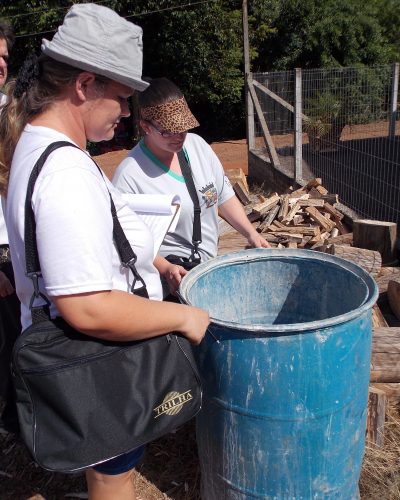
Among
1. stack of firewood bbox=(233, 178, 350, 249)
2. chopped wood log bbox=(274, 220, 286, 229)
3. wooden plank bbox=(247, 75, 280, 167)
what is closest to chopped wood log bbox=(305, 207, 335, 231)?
stack of firewood bbox=(233, 178, 350, 249)

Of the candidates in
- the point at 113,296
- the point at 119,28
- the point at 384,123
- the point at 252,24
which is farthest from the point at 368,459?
the point at 252,24

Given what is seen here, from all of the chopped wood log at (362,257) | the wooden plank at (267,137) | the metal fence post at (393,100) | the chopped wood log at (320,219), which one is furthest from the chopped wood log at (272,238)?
the wooden plank at (267,137)

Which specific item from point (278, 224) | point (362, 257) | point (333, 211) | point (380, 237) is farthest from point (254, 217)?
point (362, 257)

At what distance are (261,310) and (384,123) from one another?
18.0 feet

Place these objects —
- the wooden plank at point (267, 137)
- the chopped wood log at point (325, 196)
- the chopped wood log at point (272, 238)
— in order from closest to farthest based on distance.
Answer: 1. the chopped wood log at point (272, 238)
2. the chopped wood log at point (325, 196)
3. the wooden plank at point (267, 137)

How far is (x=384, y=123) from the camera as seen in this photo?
7.37 metres

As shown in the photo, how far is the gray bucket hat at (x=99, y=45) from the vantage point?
1.45m

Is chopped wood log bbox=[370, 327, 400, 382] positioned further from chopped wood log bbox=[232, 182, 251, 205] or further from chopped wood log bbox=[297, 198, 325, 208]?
chopped wood log bbox=[232, 182, 251, 205]

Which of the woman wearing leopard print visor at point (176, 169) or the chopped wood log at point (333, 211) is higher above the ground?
the woman wearing leopard print visor at point (176, 169)

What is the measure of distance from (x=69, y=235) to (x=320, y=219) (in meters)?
4.92

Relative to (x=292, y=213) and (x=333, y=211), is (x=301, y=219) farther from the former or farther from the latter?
(x=333, y=211)

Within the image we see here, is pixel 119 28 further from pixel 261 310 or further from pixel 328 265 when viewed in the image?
pixel 261 310

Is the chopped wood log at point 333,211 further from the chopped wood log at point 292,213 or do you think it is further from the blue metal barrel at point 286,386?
the blue metal barrel at point 286,386

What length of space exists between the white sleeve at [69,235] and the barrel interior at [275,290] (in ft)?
3.24
